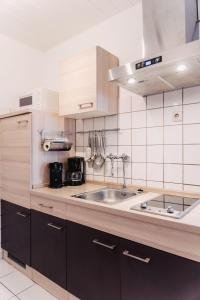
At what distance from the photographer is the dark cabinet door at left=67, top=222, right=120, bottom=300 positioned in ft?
3.90

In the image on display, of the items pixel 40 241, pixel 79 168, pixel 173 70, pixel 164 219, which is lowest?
pixel 40 241

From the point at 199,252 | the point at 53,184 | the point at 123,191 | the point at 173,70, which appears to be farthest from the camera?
the point at 53,184

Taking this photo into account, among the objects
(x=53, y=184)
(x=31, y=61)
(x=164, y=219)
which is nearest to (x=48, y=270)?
(x=53, y=184)

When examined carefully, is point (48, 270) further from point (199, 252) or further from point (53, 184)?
point (199, 252)

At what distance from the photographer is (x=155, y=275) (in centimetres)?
102

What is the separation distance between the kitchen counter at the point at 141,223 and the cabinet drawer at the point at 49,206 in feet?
0.07

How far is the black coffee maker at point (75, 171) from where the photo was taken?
77.7 inches

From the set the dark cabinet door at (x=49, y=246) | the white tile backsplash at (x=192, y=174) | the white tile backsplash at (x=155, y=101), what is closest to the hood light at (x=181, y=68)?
the white tile backsplash at (x=155, y=101)

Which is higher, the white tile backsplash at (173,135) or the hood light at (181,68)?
the hood light at (181,68)

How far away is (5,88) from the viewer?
231cm

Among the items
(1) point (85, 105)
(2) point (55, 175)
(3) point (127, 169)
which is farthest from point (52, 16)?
(3) point (127, 169)

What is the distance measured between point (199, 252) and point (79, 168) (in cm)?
132

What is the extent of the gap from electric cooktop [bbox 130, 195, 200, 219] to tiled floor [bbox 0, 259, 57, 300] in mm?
1049

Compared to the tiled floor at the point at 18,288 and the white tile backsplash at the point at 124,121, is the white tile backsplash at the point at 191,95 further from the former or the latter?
the tiled floor at the point at 18,288
